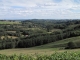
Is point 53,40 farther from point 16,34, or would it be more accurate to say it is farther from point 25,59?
point 25,59

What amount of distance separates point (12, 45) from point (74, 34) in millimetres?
35868

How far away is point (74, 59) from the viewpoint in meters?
13.5

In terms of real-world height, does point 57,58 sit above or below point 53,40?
above

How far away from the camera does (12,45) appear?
4478 inches

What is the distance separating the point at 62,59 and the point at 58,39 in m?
103

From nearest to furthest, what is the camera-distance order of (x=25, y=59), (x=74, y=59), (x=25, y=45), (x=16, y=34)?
(x=74, y=59) < (x=25, y=59) < (x=25, y=45) < (x=16, y=34)

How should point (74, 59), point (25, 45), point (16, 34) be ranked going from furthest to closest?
point (16, 34), point (25, 45), point (74, 59)

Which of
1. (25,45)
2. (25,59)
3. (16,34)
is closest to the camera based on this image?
(25,59)

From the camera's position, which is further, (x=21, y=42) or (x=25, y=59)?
(x=21, y=42)

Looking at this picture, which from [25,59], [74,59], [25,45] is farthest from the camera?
[25,45]

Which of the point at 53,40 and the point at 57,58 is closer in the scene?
the point at 57,58

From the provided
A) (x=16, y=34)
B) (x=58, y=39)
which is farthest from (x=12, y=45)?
(x=16, y=34)

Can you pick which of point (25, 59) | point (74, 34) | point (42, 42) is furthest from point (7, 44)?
point (25, 59)

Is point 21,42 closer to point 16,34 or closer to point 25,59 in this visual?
point 16,34
